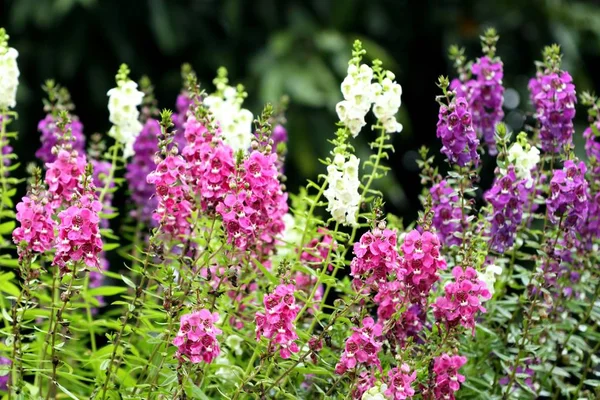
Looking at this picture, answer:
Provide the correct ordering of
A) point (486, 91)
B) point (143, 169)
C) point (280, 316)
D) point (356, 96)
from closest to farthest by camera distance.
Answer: point (280, 316), point (356, 96), point (486, 91), point (143, 169)

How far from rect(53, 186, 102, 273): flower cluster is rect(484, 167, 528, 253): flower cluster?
1.46m

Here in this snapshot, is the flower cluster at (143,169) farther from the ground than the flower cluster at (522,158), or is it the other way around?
the flower cluster at (522,158)

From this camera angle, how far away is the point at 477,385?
4.41 metres

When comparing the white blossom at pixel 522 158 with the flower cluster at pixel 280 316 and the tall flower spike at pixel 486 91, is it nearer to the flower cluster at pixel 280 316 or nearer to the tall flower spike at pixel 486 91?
the tall flower spike at pixel 486 91

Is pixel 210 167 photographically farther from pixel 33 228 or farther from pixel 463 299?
pixel 463 299

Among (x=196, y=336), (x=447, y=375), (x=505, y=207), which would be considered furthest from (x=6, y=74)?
(x=447, y=375)

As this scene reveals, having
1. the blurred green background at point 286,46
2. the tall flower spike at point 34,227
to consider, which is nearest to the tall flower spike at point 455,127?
the tall flower spike at point 34,227

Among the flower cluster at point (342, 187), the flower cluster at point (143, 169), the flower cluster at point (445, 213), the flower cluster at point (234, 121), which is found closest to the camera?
the flower cluster at point (342, 187)

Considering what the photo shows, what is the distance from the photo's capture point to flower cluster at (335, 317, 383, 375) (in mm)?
3562

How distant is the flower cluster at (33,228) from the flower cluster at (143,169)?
5.24 ft

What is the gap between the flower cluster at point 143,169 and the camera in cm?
523

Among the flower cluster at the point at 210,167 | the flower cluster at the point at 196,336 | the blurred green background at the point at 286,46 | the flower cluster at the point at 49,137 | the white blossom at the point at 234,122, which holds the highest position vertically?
the blurred green background at the point at 286,46

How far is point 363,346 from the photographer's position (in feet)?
11.7

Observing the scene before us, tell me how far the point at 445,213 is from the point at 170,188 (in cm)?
117
